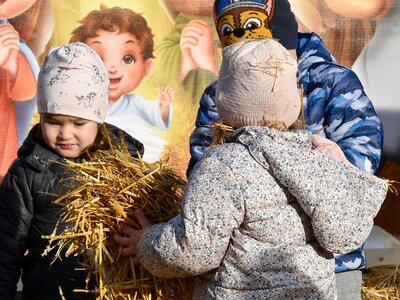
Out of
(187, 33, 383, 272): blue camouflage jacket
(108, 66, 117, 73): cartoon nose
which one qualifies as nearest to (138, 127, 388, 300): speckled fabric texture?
(187, 33, 383, 272): blue camouflage jacket

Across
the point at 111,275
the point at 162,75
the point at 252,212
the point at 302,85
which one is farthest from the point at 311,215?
the point at 162,75

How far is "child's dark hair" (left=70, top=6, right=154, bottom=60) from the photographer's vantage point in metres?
6.21

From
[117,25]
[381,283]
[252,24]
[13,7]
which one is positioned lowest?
[381,283]

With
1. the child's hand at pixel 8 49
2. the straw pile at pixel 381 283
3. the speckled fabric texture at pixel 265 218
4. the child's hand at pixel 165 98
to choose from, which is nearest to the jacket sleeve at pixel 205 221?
the speckled fabric texture at pixel 265 218

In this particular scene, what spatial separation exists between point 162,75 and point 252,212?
3.50 meters

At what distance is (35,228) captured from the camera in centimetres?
396

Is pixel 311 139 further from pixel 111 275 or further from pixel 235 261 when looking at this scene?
pixel 111 275

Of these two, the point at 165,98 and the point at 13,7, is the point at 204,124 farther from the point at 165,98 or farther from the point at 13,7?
the point at 13,7

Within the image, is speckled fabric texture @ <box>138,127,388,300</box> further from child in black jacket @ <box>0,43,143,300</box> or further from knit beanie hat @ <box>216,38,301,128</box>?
child in black jacket @ <box>0,43,143,300</box>

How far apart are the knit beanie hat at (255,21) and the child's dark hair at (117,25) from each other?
231cm

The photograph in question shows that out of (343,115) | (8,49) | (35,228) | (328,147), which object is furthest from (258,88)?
(8,49)

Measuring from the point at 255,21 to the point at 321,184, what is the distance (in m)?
1.18

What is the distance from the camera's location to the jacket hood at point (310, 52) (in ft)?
12.1

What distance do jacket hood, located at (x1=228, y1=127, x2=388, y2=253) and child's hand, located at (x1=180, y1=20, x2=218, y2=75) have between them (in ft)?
10.9
